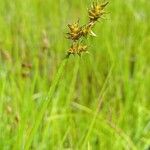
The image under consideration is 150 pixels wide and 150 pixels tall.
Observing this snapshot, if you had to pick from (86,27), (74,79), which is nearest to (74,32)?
(86,27)

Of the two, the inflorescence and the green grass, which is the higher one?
the inflorescence

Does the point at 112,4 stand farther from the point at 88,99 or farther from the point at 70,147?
the point at 70,147

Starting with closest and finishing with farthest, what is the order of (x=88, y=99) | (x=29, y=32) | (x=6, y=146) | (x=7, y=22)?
(x=6, y=146) < (x=88, y=99) < (x=29, y=32) < (x=7, y=22)

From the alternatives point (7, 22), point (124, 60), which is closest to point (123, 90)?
point (124, 60)

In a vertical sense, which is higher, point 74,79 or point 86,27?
point 86,27

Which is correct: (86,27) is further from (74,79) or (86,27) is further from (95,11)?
(74,79)

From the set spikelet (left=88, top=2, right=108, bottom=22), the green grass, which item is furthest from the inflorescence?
the green grass

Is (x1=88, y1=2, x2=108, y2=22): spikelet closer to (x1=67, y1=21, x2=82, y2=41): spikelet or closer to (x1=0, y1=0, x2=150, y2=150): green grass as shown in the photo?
(x1=67, y1=21, x2=82, y2=41): spikelet

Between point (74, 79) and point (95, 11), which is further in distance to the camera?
point (74, 79)
